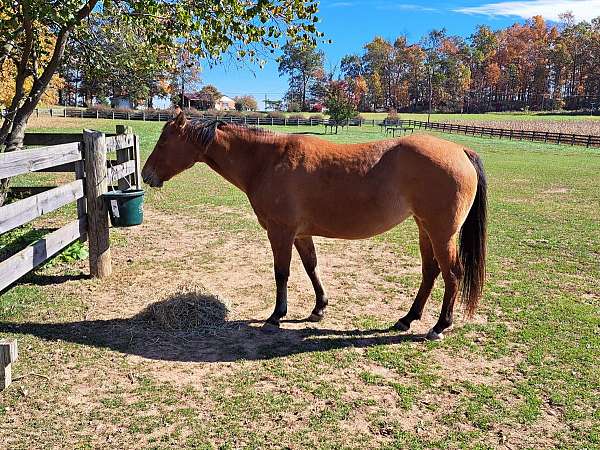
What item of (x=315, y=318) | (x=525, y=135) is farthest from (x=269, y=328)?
(x=525, y=135)

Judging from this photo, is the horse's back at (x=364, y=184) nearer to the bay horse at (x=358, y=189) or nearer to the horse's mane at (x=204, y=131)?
the bay horse at (x=358, y=189)

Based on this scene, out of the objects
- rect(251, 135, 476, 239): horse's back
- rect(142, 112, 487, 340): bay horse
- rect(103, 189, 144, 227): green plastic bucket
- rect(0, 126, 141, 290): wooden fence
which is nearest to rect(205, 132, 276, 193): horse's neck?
rect(142, 112, 487, 340): bay horse

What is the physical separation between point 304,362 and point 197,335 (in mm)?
1174

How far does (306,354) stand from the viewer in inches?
166

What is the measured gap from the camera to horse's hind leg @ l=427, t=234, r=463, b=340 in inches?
176

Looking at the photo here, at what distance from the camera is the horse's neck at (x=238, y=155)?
485 cm

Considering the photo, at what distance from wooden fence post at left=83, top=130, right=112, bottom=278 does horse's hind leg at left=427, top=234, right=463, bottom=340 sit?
162 inches

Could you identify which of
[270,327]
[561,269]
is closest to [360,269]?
[270,327]

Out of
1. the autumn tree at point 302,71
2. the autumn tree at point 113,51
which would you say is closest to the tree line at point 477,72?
the autumn tree at point 302,71

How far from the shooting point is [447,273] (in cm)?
453

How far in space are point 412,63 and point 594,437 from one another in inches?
4095

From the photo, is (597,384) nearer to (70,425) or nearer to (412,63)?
(70,425)

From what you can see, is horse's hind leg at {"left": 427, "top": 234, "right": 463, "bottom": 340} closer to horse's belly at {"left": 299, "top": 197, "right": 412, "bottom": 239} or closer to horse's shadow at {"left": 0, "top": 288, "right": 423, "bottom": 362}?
horse's shadow at {"left": 0, "top": 288, "right": 423, "bottom": 362}

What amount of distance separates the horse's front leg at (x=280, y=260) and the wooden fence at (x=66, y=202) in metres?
2.38
